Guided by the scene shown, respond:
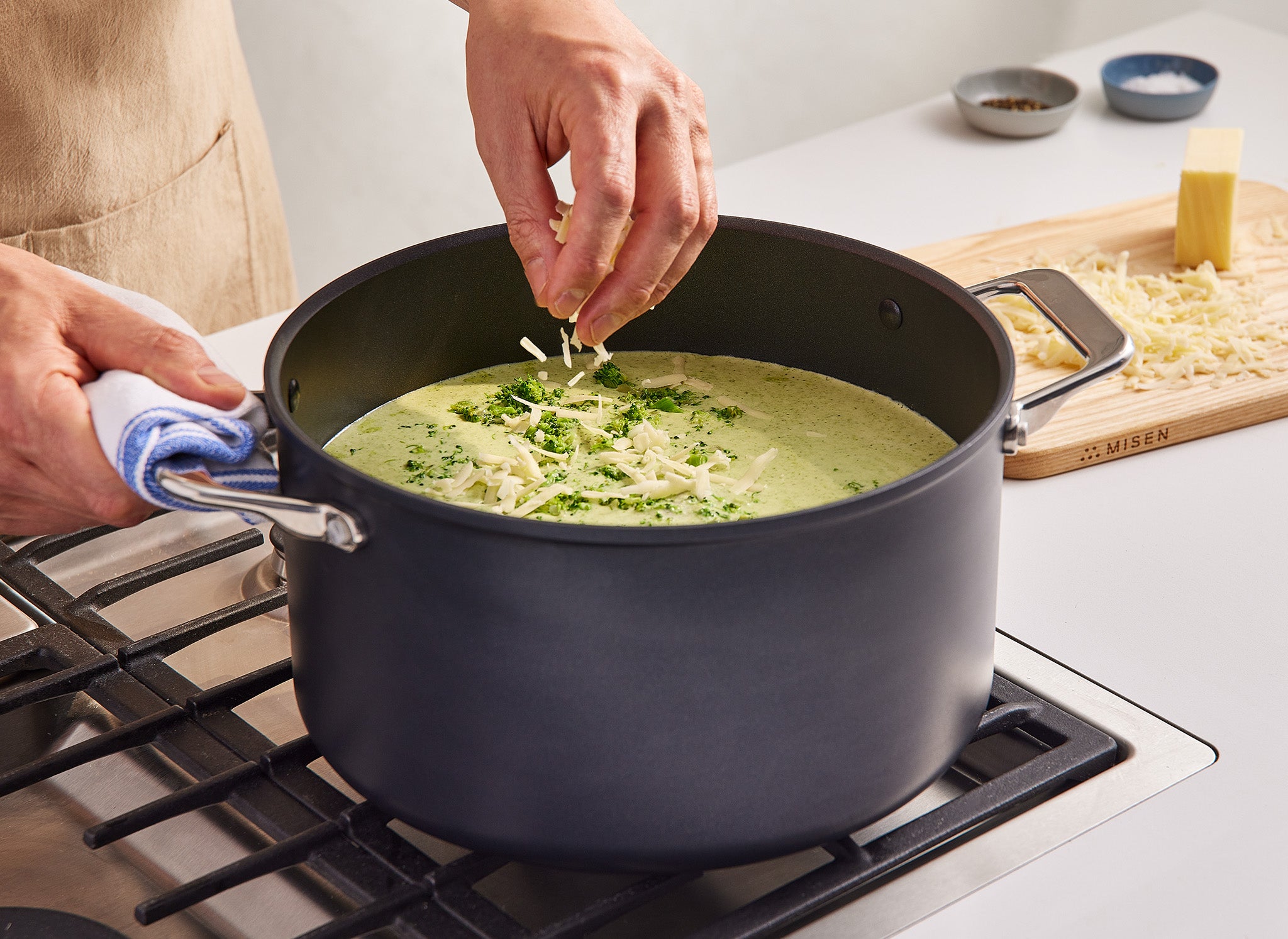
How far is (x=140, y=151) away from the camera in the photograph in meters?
1.52

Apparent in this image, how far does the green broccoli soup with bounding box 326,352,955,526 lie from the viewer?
89cm

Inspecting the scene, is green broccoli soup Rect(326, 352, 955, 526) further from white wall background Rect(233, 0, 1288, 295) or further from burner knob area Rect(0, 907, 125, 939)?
white wall background Rect(233, 0, 1288, 295)

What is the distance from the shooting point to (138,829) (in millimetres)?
757

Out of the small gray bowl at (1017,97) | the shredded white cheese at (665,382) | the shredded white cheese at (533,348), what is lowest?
the small gray bowl at (1017,97)

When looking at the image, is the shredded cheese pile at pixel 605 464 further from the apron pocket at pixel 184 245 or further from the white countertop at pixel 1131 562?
the apron pocket at pixel 184 245

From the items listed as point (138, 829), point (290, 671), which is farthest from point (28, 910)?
point (290, 671)

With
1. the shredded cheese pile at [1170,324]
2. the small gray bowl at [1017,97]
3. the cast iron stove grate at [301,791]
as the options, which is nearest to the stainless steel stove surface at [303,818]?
the cast iron stove grate at [301,791]

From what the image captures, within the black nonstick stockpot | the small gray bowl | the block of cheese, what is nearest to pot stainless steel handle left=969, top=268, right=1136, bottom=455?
the black nonstick stockpot

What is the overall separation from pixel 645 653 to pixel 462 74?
2.92 metres

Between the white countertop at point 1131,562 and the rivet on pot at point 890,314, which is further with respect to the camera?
the rivet on pot at point 890,314

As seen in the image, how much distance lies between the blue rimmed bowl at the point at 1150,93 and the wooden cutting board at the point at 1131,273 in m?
0.28

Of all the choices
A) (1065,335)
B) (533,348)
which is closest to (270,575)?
(533,348)

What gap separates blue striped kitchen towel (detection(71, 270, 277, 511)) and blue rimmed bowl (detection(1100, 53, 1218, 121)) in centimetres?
165

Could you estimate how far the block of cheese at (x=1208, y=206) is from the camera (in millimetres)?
1573
